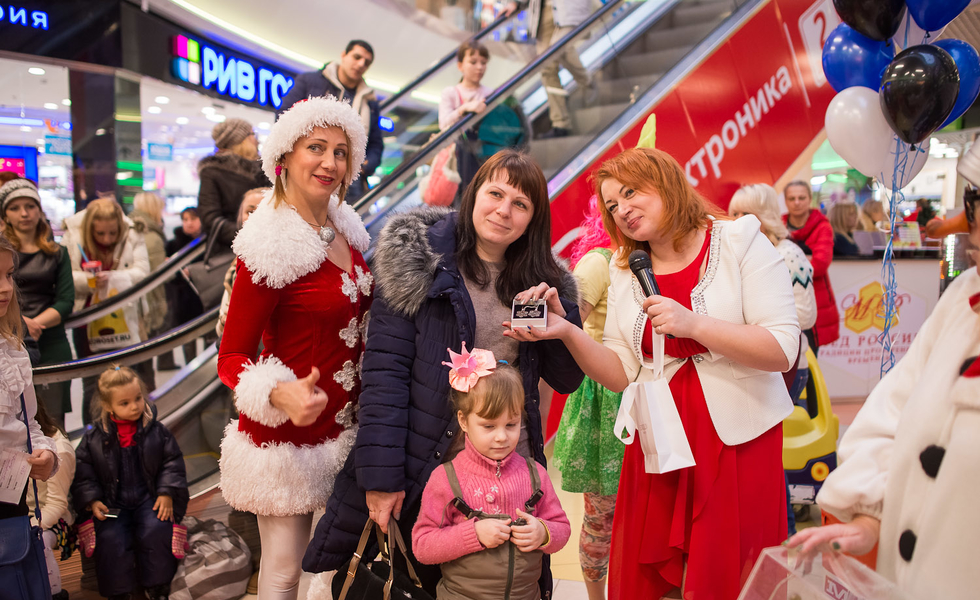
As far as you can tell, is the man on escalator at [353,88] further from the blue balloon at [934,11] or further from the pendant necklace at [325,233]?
the blue balloon at [934,11]

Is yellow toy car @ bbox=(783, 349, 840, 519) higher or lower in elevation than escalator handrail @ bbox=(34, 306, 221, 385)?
lower

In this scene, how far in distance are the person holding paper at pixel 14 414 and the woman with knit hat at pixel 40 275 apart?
81.7 inches

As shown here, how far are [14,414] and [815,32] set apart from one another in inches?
270

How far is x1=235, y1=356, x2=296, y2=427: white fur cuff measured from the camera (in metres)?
1.78

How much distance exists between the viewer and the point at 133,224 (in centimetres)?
551

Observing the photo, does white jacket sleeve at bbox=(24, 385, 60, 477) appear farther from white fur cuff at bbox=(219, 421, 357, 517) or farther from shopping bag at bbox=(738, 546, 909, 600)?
shopping bag at bbox=(738, 546, 909, 600)

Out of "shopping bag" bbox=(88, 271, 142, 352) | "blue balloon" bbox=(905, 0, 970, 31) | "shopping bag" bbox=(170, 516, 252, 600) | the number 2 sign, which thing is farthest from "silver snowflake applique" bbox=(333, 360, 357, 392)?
the number 2 sign

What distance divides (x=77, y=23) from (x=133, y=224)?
342 centimetres

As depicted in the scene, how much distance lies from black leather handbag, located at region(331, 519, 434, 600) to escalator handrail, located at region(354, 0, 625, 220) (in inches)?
111

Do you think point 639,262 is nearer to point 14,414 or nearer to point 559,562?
point 14,414

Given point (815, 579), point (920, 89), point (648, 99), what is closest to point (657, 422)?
point (815, 579)

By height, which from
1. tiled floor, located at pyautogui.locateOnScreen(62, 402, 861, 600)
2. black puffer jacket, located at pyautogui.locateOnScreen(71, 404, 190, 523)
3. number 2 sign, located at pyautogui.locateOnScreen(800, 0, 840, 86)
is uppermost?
number 2 sign, located at pyautogui.locateOnScreen(800, 0, 840, 86)

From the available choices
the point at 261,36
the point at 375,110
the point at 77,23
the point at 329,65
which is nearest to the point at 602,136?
the point at 375,110

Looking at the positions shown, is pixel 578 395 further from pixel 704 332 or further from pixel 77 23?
pixel 77 23
